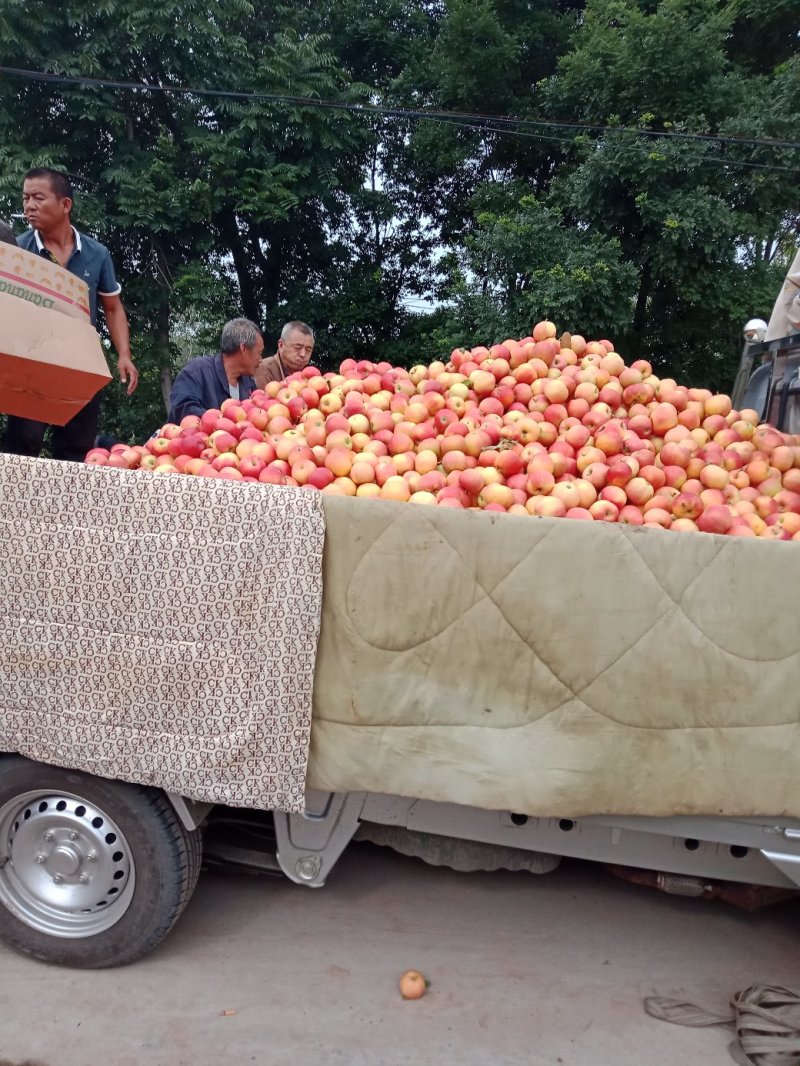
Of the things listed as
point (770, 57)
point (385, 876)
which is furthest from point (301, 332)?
point (770, 57)

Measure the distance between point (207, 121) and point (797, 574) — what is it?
458 inches

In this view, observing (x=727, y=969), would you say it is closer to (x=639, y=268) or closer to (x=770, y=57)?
(x=639, y=268)

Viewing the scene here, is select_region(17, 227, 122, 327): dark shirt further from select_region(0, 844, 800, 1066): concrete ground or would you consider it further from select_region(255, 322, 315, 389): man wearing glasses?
select_region(0, 844, 800, 1066): concrete ground

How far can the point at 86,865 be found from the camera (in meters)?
2.29

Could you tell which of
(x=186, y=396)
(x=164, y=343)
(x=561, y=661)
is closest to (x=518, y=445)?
(x=561, y=661)

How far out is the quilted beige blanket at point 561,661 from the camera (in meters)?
1.93

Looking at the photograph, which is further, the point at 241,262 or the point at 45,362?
the point at 241,262

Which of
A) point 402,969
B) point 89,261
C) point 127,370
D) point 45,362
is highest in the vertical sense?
point 89,261

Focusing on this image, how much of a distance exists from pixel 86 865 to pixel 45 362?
187cm

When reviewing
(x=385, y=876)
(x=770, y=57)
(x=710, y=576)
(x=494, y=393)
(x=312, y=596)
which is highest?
(x=770, y=57)

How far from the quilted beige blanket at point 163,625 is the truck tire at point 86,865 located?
0.15m

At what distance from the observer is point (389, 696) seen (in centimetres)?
204

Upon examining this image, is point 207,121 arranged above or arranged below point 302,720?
above

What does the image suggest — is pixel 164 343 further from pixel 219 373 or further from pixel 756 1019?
pixel 756 1019
